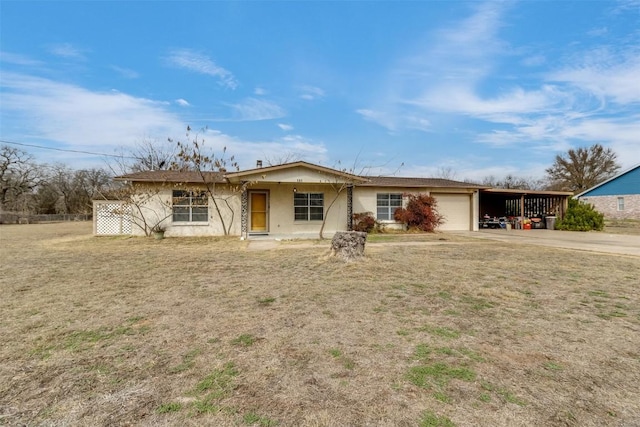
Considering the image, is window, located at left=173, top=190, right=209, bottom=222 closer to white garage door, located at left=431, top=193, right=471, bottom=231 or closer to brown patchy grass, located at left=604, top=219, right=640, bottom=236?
white garage door, located at left=431, top=193, right=471, bottom=231

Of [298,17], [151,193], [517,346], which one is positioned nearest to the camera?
[517,346]

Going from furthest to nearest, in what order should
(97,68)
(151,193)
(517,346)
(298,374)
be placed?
(97,68), (151,193), (517,346), (298,374)

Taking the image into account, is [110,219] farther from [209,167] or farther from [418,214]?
[418,214]

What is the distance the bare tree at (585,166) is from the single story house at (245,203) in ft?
112

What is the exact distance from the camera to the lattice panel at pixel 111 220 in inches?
611

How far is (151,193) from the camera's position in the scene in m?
15.2

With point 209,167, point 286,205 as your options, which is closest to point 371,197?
point 286,205

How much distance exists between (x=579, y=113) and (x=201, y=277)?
25.2 metres

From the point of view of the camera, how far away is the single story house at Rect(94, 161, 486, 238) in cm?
1488

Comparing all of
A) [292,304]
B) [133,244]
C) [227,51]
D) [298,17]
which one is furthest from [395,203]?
[292,304]

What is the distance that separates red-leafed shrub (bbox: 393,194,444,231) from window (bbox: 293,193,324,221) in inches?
174

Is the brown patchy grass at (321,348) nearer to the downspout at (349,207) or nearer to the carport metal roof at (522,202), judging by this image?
the downspout at (349,207)

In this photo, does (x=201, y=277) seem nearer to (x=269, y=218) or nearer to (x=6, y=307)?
(x=6, y=307)

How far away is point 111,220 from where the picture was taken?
15.7 m
